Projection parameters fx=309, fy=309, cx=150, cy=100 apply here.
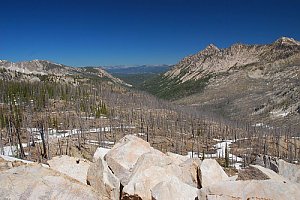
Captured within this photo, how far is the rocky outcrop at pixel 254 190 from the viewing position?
18625 millimetres

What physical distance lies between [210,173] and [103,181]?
905cm

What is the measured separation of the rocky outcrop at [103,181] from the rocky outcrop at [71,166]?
5.83 feet

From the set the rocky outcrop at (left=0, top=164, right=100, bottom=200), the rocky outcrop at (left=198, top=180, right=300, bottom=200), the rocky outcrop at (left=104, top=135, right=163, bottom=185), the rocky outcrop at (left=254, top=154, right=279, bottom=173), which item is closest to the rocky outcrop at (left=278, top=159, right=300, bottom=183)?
the rocky outcrop at (left=254, top=154, right=279, bottom=173)

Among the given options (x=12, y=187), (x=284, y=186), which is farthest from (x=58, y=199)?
(x=284, y=186)

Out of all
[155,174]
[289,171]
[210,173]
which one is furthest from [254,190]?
[289,171]

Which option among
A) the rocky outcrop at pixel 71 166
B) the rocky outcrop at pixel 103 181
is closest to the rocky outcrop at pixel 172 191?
the rocky outcrop at pixel 103 181

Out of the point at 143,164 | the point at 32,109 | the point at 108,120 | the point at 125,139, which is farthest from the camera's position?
the point at 108,120

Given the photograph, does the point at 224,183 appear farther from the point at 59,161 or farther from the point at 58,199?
the point at 59,161

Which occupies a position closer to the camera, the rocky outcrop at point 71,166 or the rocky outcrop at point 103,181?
the rocky outcrop at point 103,181

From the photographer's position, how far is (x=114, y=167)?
1093 inches

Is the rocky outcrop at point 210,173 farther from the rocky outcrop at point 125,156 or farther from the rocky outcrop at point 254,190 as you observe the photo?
the rocky outcrop at point 254,190

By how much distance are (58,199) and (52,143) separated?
10348cm

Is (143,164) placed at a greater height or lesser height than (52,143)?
greater

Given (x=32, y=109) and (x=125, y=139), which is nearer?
(x=125, y=139)
